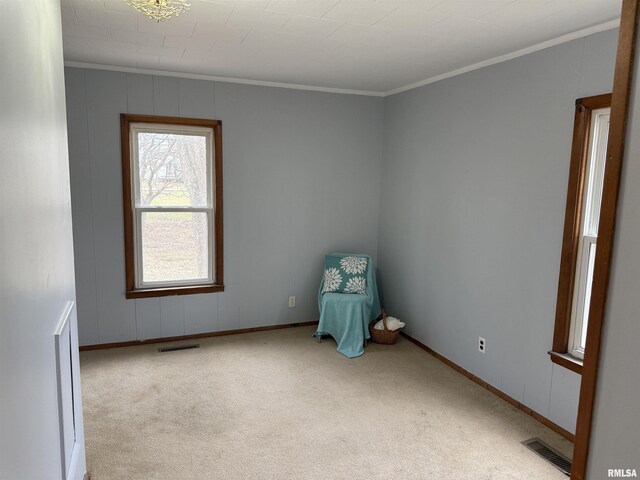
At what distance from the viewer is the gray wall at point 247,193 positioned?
3.70 meters

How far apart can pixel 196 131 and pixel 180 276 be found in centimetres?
132

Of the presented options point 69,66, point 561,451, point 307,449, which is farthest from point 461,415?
point 69,66

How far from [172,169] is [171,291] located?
109 centimetres

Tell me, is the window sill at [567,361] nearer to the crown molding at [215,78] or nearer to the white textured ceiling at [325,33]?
the white textured ceiling at [325,33]

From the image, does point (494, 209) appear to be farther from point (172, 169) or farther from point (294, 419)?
point (172, 169)

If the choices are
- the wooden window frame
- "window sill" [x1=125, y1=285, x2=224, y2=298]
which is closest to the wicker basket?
"window sill" [x1=125, y1=285, x2=224, y2=298]

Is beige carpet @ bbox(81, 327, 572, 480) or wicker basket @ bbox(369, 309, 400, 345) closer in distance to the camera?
beige carpet @ bbox(81, 327, 572, 480)

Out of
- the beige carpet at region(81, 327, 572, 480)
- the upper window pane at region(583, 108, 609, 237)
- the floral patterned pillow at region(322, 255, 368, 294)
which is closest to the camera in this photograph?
the beige carpet at region(81, 327, 572, 480)

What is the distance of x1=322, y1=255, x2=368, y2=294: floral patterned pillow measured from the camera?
4262 mm

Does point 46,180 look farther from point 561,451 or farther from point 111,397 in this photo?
point 561,451

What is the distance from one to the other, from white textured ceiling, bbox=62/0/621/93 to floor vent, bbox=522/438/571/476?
2.37 metres

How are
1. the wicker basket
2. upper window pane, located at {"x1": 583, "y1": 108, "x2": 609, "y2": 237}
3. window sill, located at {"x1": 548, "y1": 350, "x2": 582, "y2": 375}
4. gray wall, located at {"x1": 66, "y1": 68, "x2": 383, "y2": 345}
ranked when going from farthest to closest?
the wicker basket
gray wall, located at {"x1": 66, "y1": 68, "x2": 383, "y2": 345}
window sill, located at {"x1": 548, "y1": 350, "x2": 582, "y2": 375}
upper window pane, located at {"x1": 583, "y1": 108, "x2": 609, "y2": 237}

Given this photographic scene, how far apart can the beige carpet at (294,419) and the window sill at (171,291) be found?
48 centimetres

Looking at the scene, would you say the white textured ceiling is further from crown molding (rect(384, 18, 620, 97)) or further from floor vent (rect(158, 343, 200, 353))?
floor vent (rect(158, 343, 200, 353))
